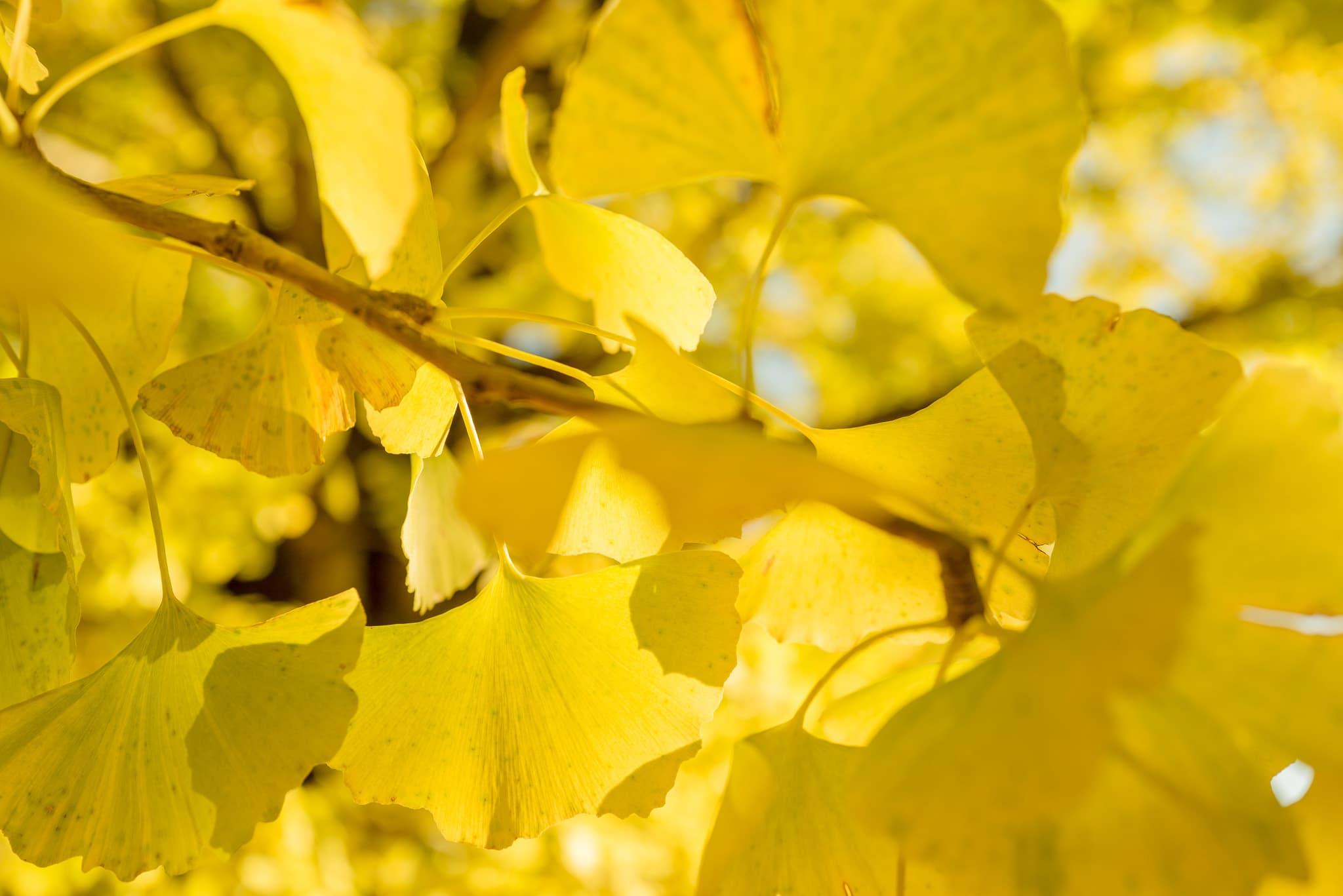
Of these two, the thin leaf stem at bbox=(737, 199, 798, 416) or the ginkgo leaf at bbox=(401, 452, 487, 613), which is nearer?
the thin leaf stem at bbox=(737, 199, 798, 416)

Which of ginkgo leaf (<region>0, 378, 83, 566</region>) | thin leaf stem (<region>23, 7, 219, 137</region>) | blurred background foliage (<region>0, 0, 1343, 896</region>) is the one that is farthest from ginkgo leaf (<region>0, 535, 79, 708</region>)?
blurred background foliage (<region>0, 0, 1343, 896</region>)

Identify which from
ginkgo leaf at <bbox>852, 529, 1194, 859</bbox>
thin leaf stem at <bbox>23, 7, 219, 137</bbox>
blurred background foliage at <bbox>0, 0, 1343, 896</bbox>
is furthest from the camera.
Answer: blurred background foliage at <bbox>0, 0, 1343, 896</bbox>

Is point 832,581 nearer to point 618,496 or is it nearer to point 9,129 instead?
point 618,496

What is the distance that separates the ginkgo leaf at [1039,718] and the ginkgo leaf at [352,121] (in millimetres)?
118

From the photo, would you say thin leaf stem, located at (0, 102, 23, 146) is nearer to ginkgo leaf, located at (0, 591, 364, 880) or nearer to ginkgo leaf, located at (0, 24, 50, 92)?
ginkgo leaf, located at (0, 24, 50, 92)

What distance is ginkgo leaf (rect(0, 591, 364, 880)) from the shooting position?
20cm

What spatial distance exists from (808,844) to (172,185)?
223mm

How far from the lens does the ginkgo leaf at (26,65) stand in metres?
0.22

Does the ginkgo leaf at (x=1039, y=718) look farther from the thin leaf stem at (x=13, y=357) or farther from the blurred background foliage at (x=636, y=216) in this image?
the blurred background foliage at (x=636, y=216)

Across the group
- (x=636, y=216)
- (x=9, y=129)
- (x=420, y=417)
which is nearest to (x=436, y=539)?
(x=420, y=417)

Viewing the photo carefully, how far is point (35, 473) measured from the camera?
248 millimetres

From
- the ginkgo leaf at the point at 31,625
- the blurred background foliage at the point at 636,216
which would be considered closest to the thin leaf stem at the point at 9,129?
the ginkgo leaf at the point at 31,625

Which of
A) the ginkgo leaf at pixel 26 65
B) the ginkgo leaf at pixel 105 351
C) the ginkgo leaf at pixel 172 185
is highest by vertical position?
the ginkgo leaf at pixel 26 65

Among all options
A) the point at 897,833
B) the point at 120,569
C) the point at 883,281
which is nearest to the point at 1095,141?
the point at 883,281
